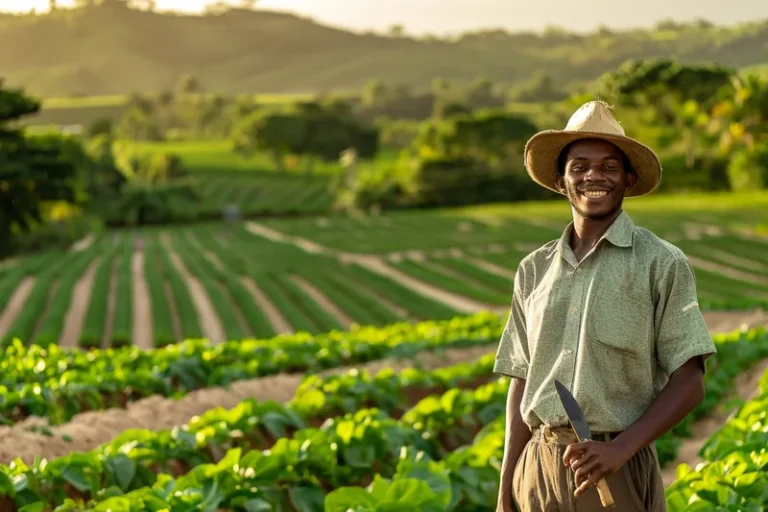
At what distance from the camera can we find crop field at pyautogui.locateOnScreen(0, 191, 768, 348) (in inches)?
1137

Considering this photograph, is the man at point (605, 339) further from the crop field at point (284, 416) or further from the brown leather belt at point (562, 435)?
the crop field at point (284, 416)

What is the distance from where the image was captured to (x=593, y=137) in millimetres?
3346

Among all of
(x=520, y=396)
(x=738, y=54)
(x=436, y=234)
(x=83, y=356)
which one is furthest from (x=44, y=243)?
(x=738, y=54)

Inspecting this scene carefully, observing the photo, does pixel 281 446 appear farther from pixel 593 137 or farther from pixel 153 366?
pixel 153 366

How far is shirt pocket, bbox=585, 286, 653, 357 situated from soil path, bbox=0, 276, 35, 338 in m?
26.0

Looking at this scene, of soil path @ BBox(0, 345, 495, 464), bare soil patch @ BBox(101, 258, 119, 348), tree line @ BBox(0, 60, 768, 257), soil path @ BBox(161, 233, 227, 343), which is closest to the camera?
soil path @ BBox(0, 345, 495, 464)

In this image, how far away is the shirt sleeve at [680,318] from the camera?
311cm

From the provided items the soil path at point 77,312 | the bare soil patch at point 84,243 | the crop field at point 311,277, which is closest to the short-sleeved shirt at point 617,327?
the crop field at point 311,277

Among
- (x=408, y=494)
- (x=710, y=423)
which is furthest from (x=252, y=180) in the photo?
(x=408, y=494)

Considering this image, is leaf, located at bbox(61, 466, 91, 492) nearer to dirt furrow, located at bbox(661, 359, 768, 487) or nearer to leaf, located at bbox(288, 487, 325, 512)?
leaf, located at bbox(288, 487, 325, 512)

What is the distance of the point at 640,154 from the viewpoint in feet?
10.8

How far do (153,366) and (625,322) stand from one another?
8.75m

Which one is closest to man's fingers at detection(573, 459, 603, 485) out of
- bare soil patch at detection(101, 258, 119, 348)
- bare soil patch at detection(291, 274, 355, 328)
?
bare soil patch at detection(101, 258, 119, 348)

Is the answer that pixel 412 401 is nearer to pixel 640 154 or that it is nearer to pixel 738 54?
pixel 640 154
